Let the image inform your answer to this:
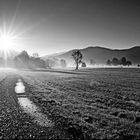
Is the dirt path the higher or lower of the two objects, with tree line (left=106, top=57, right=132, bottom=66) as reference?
lower

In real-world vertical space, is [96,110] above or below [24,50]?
below

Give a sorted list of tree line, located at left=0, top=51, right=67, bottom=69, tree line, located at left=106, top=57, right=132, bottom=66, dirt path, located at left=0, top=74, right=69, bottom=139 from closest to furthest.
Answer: dirt path, located at left=0, top=74, right=69, bottom=139 → tree line, located at left=0, top=51, right=67, bottom=69 → tree line, located at left=106, top=57, right=132, bottom=66

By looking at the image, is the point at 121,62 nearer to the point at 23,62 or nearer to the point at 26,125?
the point at 23,62

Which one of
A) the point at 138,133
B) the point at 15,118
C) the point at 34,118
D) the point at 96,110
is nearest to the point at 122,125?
the point at 138,133

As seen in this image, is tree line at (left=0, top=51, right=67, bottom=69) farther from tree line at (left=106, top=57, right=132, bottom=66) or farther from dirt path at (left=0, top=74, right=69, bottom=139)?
dirt path at (left=0, top=74, right=69, bottom=139)

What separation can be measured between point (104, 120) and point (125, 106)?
14.7 ft

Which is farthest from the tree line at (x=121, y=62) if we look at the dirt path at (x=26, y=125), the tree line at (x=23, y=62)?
the dirt path at (x=26, y=125)

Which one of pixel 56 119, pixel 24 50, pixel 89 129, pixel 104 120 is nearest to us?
pixel 89 129

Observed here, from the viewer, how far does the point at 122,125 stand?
7.92 metres

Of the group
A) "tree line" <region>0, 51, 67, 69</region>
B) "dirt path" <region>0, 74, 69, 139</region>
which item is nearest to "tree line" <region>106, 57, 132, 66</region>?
"tree line" <region>0, 51, 67, 69</region>

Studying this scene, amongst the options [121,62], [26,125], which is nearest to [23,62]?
[121,62]

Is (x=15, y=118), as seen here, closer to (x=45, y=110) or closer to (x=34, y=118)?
(x=34, y=118)

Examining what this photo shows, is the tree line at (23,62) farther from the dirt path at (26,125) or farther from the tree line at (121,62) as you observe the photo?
the dirt path at (26,125)

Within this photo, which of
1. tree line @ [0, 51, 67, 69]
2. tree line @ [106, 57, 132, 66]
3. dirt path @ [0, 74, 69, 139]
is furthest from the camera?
tree line @ [106, 57, 132, 66]
